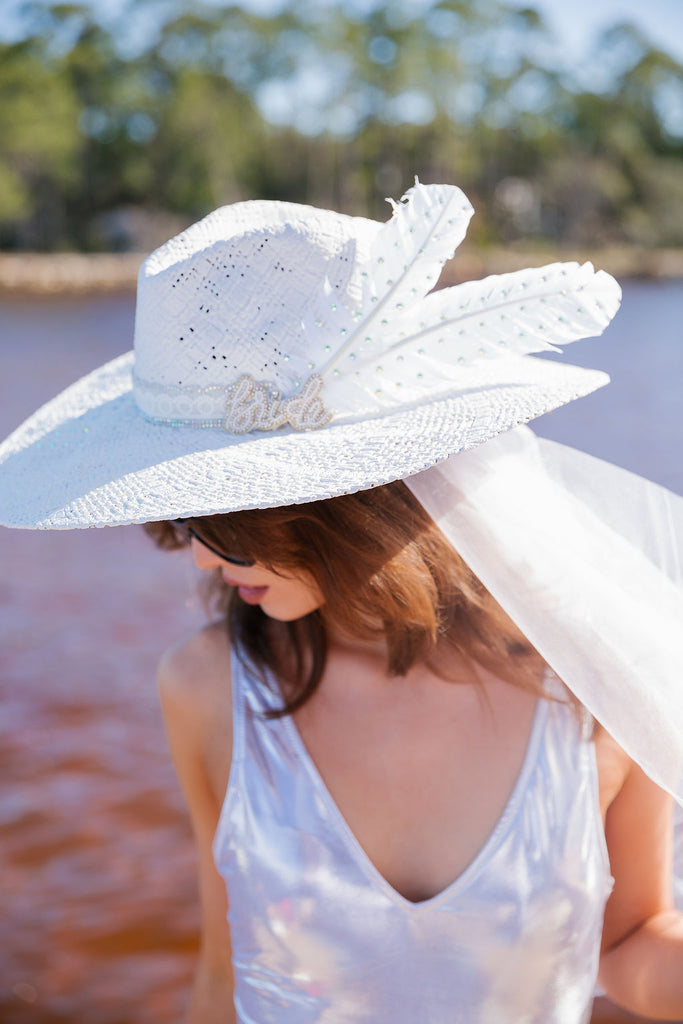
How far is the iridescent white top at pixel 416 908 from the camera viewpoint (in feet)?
3.98

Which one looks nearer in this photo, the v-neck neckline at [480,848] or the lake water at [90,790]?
the v-neck neckline at [480,848]

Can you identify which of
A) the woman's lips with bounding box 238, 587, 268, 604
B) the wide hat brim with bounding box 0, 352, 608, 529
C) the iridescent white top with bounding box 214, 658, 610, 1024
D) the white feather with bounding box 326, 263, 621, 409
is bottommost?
the iridescent white top with bounding box 214, 658, 610, 1024

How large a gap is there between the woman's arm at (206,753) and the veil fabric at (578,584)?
0.40 m

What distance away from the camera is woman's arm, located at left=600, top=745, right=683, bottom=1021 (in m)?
1.24

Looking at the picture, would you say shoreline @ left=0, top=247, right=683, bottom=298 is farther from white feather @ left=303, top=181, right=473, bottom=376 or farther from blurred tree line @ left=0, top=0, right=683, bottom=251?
white feather @ left=303, top=181, right=473, bottom=376

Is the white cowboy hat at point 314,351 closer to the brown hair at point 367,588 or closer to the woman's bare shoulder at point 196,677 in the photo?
the brown hair at point 367,588

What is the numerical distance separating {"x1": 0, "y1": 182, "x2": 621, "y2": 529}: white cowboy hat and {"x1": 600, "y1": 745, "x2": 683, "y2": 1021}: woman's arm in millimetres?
534

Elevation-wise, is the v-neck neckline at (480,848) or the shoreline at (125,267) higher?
the v-neck neckline at (480,848)

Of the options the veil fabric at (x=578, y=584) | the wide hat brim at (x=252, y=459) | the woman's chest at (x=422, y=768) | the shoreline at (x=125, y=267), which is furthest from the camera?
the shoreline at (x=125, y=267)

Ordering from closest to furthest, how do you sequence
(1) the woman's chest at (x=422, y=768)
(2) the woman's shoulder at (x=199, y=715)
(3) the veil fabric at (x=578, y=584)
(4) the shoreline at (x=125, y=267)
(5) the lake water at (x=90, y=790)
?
1. (3) the veil fabric at (x=578, y=584)
2. (1) the woman's chest at (x=422, y=768)
3. (2) the woman's shoulder at (x=199, y=715)
4. (5) the lake water at (x=90, y=790)
5. (4) the shoreline at (x=125, y=267)

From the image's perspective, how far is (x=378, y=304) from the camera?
1.15 meters

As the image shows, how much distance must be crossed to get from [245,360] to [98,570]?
221 inches

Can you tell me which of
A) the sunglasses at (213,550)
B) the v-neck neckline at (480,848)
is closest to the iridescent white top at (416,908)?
the v-neck neckline at (480,848)

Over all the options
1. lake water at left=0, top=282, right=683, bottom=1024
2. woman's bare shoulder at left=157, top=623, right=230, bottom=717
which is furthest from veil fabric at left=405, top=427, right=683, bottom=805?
lake water at left=0, top=282, right=683, bottom=1024
